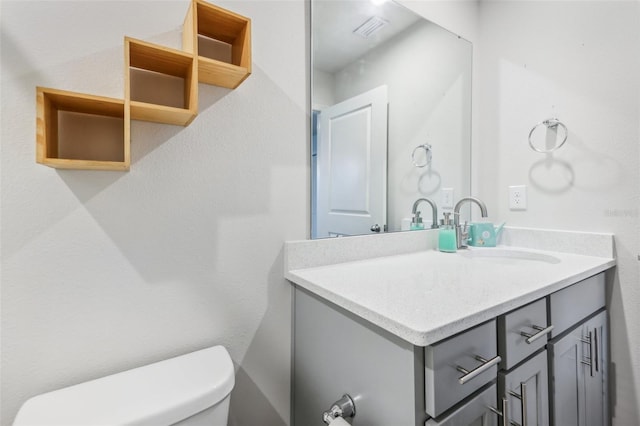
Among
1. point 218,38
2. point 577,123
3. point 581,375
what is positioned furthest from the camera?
point 577,123

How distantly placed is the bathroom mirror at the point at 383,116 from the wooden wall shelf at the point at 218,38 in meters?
0.30

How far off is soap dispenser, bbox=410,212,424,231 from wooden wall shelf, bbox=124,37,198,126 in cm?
105

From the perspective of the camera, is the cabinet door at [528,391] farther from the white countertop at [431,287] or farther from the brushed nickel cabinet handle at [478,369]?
the white countertop at [431,287]

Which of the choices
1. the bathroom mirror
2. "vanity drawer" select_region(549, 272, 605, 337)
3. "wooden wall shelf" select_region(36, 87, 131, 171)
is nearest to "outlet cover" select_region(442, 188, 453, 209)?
the bathroom mirror

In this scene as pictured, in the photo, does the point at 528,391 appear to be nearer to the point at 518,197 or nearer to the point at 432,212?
the point at 432,212

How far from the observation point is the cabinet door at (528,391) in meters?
0.73

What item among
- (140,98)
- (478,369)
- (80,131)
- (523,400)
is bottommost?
(523,400)

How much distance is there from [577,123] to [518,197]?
385 mm

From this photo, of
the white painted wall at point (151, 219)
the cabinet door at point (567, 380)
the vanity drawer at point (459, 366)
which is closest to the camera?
the vanity drawer at point (459, 366)

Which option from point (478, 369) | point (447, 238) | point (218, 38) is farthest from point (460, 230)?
point (218, 38)

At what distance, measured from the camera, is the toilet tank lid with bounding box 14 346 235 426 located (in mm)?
599

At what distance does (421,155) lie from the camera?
151 cm

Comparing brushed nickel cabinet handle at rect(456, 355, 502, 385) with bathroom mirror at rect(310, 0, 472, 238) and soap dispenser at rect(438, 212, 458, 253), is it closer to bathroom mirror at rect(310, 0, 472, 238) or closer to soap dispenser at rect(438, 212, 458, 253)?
bathroom mirror at rect(310, 0, 472, 238)

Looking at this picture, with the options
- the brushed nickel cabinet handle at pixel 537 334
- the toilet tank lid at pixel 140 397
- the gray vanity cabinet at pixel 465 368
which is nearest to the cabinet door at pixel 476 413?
the gray vanity cabinet at pixel 465 368
